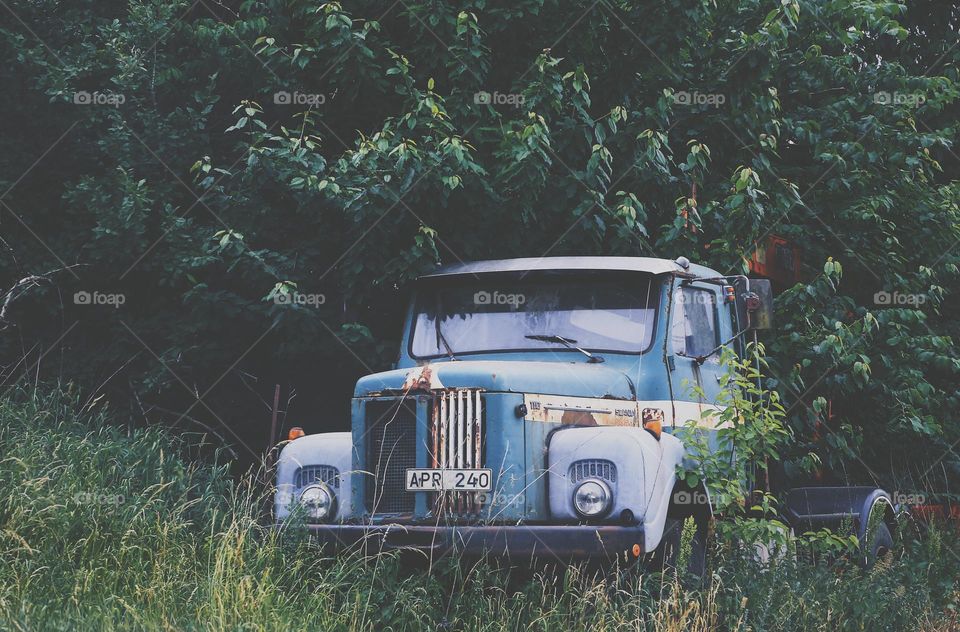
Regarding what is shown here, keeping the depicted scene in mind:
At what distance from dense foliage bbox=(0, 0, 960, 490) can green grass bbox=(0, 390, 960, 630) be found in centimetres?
237

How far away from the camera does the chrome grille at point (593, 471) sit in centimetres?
612

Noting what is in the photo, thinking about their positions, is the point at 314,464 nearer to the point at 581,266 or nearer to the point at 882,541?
the point at 581,266

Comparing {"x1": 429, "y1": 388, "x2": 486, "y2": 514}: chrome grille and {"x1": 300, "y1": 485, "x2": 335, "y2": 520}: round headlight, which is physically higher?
{"x1": 429, "y1": 388, "x2": 486, "y2": 514}: chrome grille

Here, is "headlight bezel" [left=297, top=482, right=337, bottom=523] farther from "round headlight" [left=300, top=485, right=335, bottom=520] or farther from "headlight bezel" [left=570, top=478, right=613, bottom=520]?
"headlight bezel" [left=570, top=478, right=613, bottom=520]

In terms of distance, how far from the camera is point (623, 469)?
6.07m

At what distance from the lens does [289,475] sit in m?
7.17

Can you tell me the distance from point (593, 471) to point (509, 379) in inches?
28.7

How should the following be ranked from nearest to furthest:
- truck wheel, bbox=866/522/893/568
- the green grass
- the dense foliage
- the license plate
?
the green grass
the license plate
truck wheel, bbox=866/522/893/568
the dense foliage

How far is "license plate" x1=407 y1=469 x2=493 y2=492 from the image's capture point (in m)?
6.30

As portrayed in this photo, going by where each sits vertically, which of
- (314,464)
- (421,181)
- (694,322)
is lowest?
(314,464)

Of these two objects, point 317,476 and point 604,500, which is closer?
point 604,500

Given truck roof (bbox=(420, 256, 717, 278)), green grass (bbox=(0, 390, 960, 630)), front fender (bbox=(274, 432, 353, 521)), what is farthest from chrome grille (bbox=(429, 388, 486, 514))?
truck roof (bbox=(420, 256, 717, 278))

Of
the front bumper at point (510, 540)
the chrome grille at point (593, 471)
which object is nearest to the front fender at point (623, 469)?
the chrome grille at point (593, 471)

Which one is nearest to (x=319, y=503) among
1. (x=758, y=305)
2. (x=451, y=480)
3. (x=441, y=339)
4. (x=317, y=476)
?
(x=317, y=476)
